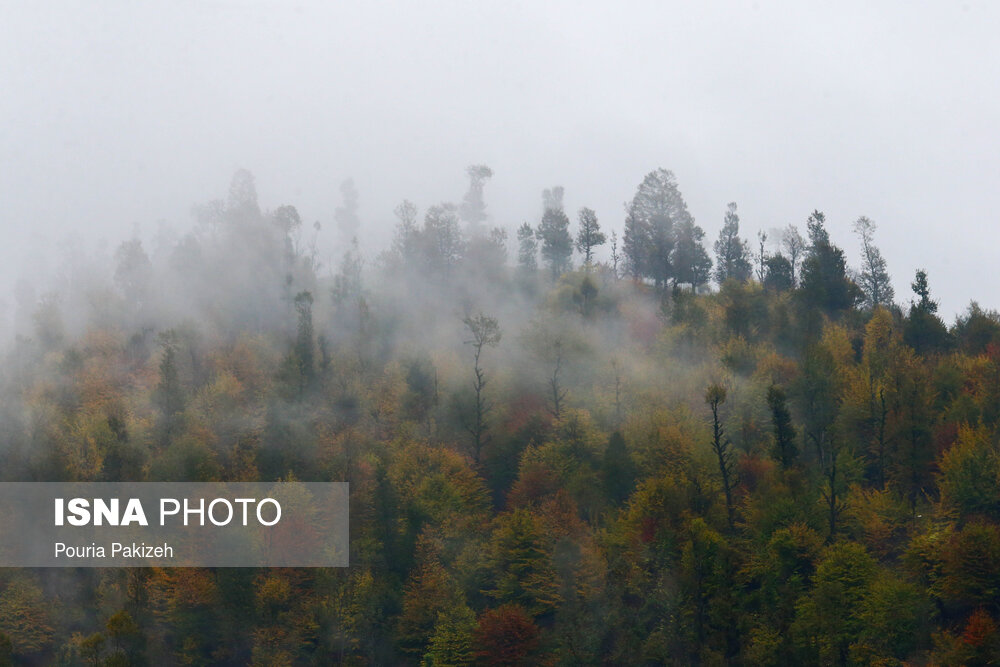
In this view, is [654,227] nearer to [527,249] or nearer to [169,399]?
[527,249]

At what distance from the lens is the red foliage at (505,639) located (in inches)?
2643

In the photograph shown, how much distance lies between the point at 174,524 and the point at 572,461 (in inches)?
1448

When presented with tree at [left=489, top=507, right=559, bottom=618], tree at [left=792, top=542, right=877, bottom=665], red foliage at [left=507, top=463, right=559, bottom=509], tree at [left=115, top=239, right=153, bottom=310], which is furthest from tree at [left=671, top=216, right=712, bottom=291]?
tree at [left=115, top=239, right=153, bottom=310]

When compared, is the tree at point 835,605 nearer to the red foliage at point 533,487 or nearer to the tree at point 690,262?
the red foliage at point 533,487

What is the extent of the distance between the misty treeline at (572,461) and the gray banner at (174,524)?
62.1 inches

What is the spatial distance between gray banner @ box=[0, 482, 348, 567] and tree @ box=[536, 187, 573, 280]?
66330 mm

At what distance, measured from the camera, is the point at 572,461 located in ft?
285

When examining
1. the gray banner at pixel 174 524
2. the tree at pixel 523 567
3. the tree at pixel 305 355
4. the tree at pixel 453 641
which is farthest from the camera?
the tree at pixel 305 355

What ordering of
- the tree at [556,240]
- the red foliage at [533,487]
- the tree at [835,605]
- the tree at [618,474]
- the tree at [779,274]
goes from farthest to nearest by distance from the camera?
the tree at [556,240] → the tree at [779,274] → the red foliage at [533,487] → the tree at [618,474] → the tree at [835,605]

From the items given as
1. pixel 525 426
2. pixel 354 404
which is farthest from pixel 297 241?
pixel 525 426

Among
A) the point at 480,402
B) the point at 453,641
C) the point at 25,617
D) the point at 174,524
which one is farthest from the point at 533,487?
the point at 25,617

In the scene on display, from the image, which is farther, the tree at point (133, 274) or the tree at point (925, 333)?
the tree at point (133, 274)

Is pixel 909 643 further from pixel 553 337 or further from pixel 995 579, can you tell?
pixel 553 337

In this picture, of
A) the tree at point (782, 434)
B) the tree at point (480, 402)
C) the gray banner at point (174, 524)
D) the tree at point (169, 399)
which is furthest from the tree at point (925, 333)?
the tree at point (169, 399)
